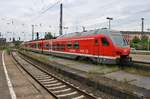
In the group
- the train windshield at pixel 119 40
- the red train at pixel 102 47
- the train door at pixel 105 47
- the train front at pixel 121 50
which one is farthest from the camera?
the train windshield at pixel 119 40

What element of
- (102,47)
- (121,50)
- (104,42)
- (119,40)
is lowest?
(121,50)

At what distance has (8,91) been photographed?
38.3 ft

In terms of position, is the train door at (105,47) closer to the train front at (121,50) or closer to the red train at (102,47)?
the red train at (102,47)

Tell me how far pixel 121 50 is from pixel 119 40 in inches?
54.0

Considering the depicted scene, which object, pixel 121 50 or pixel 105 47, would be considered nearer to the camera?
pixel 121 50

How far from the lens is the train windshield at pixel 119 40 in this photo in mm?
19344

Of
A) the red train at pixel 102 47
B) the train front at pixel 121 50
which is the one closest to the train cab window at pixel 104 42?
the red train at pixel 102 47

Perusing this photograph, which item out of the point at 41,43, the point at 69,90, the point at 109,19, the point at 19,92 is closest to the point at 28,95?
the point at 19,92

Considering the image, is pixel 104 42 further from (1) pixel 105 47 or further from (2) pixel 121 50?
(2) pixel 121 50

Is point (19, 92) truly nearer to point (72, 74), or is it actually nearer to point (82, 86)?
point (82, 86)

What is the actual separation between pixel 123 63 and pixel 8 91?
1035cm

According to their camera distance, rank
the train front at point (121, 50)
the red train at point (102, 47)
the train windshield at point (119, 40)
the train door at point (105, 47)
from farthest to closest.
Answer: the train windshield at point (119, 40) < the train door at point (105, 47) < the red train at point (102, 47) < the train front at point (121, 50)

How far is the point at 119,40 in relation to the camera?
1981cm

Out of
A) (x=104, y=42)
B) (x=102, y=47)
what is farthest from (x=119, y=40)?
(x=102, y=47)
